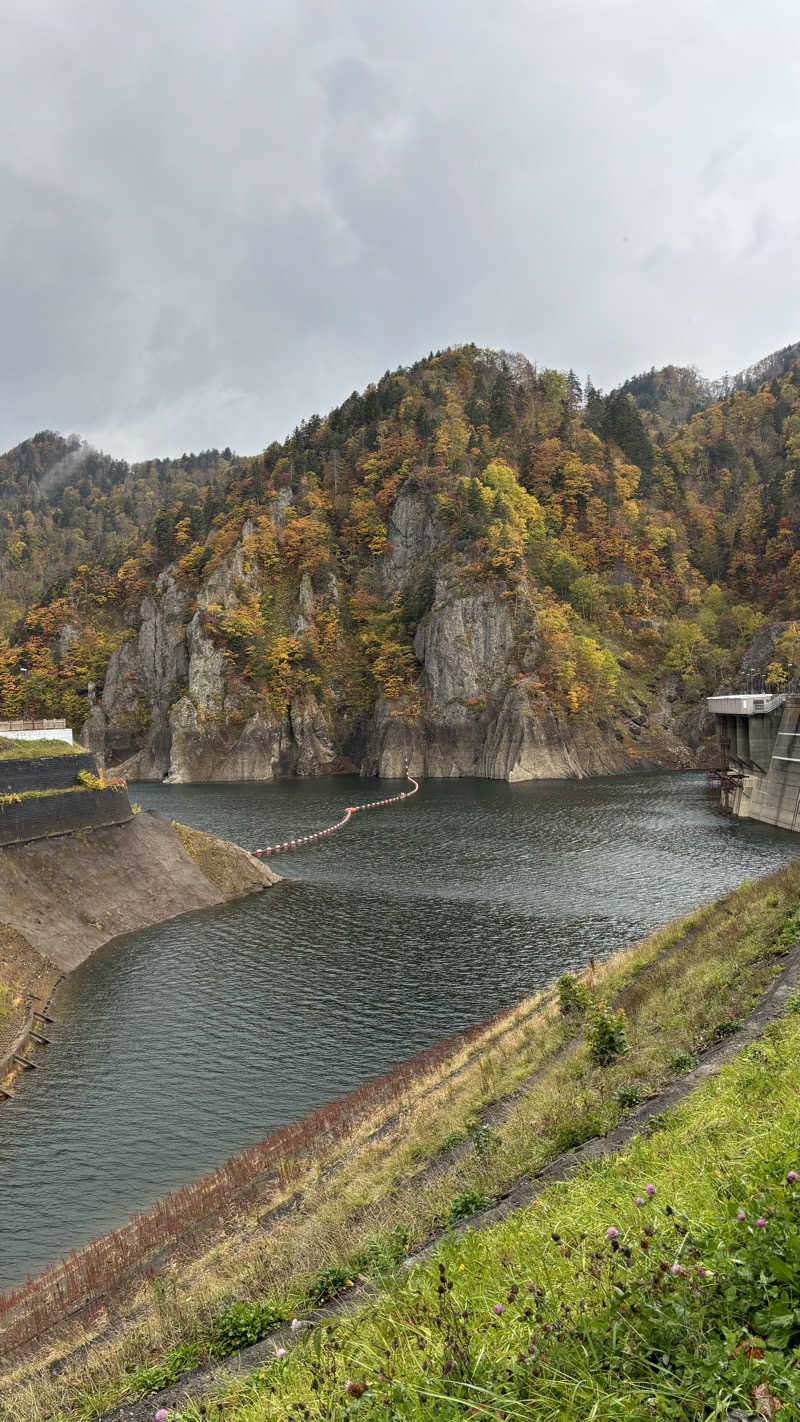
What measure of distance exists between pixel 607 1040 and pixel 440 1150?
184 inches

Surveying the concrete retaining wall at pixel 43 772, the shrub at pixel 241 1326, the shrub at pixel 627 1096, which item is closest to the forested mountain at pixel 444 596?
the concrete retaining wall at pixel 43 772

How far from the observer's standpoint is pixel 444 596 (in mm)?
126500

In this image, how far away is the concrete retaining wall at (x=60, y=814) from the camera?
42500 millimetres

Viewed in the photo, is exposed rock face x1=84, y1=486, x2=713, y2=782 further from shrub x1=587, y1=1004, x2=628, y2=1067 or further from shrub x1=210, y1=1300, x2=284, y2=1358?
shrub x1=210, y1=1300, x2=284, y2=1358

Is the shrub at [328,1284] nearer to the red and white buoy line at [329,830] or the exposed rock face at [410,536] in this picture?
the red and white buoy line at [329,830]

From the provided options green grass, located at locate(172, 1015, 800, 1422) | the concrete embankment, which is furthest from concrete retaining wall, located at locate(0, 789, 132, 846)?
green grass, located at locate(172, 1015, 800, 1422)

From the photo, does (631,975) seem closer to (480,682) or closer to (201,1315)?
(201,1315)

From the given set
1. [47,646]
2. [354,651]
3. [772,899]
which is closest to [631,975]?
[772,899]

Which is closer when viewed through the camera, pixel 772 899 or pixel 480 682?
pixel 772 899

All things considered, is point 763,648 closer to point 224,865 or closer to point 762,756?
point 762,756

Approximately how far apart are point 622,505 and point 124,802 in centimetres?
12699

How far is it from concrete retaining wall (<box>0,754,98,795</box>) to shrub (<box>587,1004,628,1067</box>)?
3603 centimetres

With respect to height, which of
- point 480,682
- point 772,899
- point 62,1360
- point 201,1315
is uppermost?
point 480,682

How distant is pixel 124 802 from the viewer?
169ft
